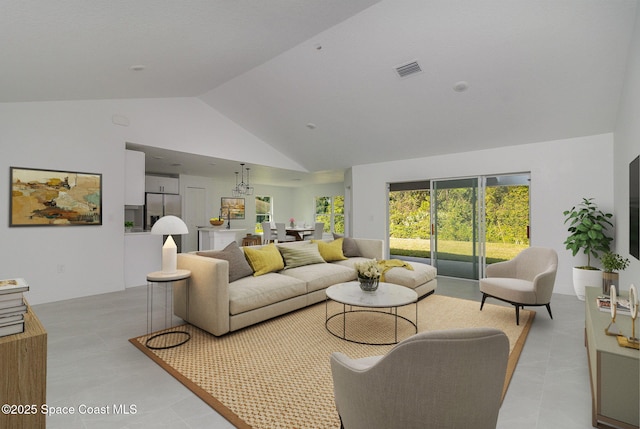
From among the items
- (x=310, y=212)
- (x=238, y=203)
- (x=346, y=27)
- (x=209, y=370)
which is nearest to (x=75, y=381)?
(x=209, y=370)

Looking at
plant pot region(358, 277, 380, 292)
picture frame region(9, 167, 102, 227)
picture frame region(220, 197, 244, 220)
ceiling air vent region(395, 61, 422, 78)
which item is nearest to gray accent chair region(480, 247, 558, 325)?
plant pot region(358, 277, 380, 292)

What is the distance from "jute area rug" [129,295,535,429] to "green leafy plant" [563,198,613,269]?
1418mm

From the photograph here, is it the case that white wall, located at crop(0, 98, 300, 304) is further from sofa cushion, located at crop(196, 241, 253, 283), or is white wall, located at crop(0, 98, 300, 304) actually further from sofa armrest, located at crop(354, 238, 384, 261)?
sofa armrest, located at crop(354, 238, 384, 261)

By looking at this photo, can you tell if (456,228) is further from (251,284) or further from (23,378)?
(23,378)

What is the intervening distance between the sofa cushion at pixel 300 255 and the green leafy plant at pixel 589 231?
144 inches

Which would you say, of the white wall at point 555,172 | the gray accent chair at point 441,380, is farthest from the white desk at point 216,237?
the gray accent chair at point 441,380

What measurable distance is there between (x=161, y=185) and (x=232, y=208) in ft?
9.73

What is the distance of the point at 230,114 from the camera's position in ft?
20.6

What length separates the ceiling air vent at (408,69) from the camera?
3959 mm

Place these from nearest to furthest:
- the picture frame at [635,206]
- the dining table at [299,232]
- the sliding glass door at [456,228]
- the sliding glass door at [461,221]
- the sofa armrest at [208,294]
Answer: the picture frame at [635,206] → the sofa armrest at [208,294] → the sliding glass door at [461,221] → the sliding glass door at [456,228] → the dining table at [299,232]

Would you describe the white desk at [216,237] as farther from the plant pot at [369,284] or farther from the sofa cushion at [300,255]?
the plant pot at [369,284]

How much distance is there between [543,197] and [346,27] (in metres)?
4.15

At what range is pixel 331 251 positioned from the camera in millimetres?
5035

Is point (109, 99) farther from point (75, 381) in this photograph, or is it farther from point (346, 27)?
point (75, 381)
